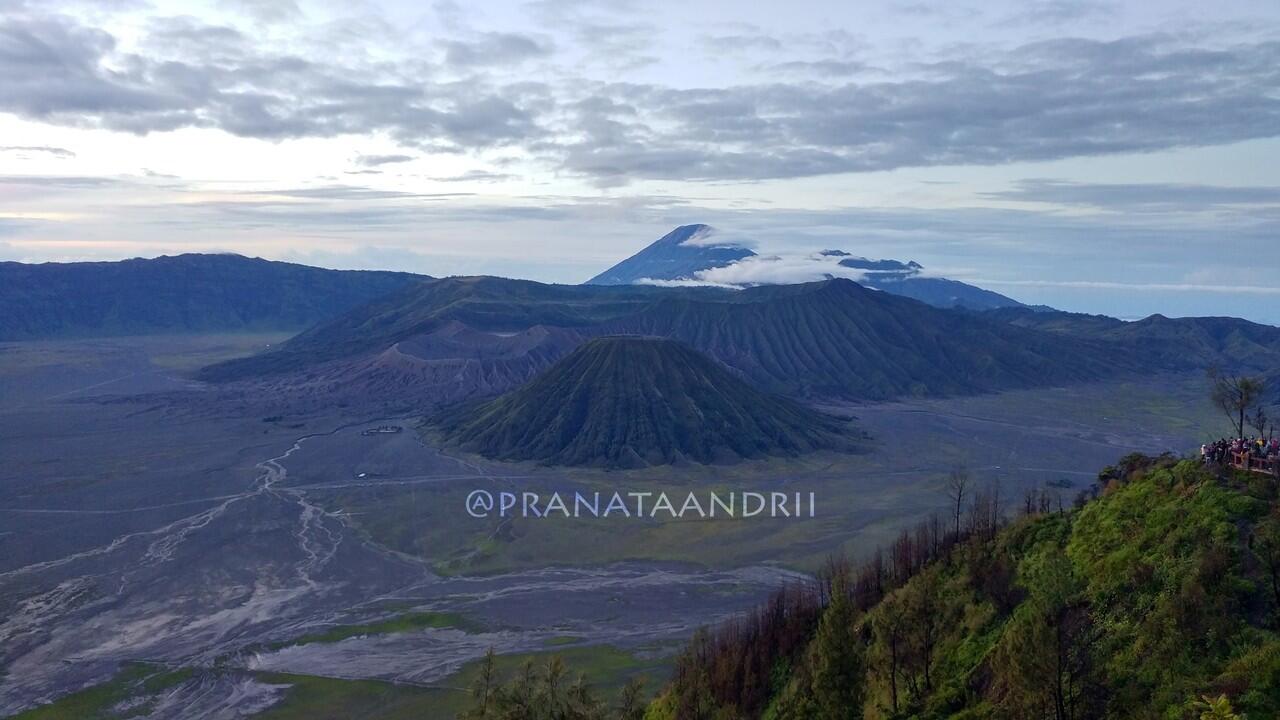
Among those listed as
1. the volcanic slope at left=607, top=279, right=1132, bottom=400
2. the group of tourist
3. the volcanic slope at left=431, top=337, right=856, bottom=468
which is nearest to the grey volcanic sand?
the volcanic slope at left=431, top=337, right=856, bottom=468

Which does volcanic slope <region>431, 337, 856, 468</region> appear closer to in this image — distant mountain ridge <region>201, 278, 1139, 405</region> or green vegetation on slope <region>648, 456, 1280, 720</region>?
distant mountain ridge <region>201, 278, 1139, 405</region>

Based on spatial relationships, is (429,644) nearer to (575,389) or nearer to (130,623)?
(130,623)

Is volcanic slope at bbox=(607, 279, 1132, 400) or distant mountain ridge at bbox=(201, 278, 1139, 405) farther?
volcanic slope at bbox=(607, 279, 1132, 400)

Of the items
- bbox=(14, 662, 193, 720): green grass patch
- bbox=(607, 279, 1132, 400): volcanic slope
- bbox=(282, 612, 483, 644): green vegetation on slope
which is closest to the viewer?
bbox=(14, 662, 193, 720): green grass patch

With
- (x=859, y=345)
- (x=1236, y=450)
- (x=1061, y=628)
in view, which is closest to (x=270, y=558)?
(x=1061, y=628)

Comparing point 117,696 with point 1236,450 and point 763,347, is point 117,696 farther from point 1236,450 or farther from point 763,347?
point 763,347

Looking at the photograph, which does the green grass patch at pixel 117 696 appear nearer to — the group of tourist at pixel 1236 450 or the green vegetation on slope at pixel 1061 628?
the green vegetation on slope at pixel 1061 628
